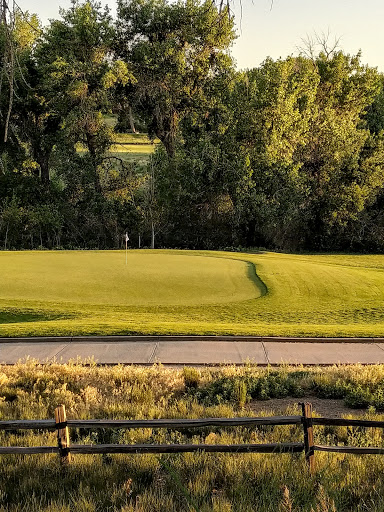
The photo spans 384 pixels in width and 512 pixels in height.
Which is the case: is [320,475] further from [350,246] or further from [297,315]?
[350,246]

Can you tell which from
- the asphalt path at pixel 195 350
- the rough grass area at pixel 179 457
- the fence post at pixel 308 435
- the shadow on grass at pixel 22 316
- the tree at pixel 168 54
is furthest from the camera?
the tree at pixel 168 54

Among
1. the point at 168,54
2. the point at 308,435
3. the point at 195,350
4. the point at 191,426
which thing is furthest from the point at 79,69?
the point at 308,435

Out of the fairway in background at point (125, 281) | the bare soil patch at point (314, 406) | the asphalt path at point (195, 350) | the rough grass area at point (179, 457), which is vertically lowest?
the asphalt path at point (195, 350)

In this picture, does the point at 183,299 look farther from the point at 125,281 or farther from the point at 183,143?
the point at 183,143

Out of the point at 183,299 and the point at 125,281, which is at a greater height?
the point at 125,281

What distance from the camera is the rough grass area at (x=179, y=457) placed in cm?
460

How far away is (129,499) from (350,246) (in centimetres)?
3533

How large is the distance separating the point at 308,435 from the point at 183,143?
32.8m

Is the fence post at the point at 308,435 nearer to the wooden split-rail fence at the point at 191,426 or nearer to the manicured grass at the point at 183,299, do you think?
the wooden split-rail fence at the point at 191,426

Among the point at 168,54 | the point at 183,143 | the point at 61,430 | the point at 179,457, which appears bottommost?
the point at 179,457

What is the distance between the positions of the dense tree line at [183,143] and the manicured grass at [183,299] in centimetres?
1667

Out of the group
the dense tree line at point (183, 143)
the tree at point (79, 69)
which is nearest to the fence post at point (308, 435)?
the dense tree line at point (183, 143)

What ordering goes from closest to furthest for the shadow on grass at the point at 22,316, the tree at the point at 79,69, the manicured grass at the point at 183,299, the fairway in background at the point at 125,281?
the manicured grass at the point at 183,299, the shadow on grass at the point at 22,316, the fairway in background at the point at 125,281, the tree at the point at 79,69

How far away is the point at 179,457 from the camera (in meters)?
5.65
